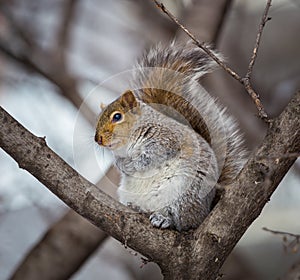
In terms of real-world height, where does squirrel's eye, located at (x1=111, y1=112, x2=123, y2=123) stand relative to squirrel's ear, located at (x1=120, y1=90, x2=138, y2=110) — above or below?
below

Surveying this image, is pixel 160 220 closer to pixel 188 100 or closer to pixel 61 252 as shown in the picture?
pixel 188 100

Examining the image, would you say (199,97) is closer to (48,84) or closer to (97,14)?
(48,84)

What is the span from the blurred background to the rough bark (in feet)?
1.15

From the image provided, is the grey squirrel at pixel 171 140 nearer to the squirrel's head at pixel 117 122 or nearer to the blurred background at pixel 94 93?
the squirrel's head at pixel 117 122

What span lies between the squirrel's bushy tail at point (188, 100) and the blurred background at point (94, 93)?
0.20m

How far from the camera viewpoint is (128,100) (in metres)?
1.35

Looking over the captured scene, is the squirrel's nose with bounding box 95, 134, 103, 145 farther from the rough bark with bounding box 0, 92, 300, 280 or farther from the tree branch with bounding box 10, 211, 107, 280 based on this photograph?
the tree branch with bounding box 10, 211, 107, 280

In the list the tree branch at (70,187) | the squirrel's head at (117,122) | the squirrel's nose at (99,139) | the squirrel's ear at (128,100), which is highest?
the squirrel's ear at (128,100)

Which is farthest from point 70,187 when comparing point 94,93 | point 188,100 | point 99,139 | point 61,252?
point 94,93

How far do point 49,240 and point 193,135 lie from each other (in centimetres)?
83

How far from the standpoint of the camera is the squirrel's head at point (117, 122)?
1.31 meters

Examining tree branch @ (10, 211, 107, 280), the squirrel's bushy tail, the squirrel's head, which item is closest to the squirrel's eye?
the squirrel's head

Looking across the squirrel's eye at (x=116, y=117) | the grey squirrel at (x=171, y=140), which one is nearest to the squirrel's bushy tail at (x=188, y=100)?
the grey squirrel at (x=171, y=140)

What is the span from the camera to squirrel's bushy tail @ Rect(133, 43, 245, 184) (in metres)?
1.38
